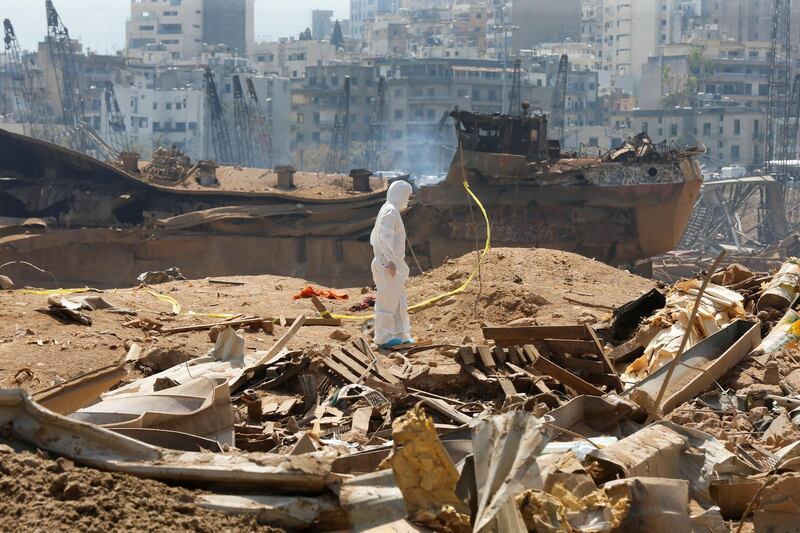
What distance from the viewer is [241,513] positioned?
434cm

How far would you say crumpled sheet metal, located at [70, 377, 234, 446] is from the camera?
20.8ft

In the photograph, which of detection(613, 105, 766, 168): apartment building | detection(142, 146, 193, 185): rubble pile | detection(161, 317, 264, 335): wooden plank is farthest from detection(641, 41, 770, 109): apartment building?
detection(161, 317, 264, 335): wooden plank

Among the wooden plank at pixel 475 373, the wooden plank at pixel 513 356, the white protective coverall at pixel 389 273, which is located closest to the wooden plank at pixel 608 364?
the wooden plank at pixel 513 356

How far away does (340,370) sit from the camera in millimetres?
9250

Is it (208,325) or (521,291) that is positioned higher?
(521,291)

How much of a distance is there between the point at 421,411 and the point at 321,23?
179m

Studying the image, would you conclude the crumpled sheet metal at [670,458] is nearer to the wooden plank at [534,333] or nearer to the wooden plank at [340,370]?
the wooden plank at [340,370]

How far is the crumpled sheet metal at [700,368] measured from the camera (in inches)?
303

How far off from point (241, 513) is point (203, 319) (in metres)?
9.21

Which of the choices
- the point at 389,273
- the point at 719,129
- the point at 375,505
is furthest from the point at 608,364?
the point at 719,129

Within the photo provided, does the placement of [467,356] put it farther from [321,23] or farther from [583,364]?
[321,23]

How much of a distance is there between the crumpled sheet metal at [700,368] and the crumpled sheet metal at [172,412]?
2.53 meters

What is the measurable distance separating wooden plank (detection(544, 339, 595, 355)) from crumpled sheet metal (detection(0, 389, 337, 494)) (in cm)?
496

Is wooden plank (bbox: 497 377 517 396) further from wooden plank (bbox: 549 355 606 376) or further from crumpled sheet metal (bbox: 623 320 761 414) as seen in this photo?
crumpled sheet metal (bbox: 623 320 761 414)
